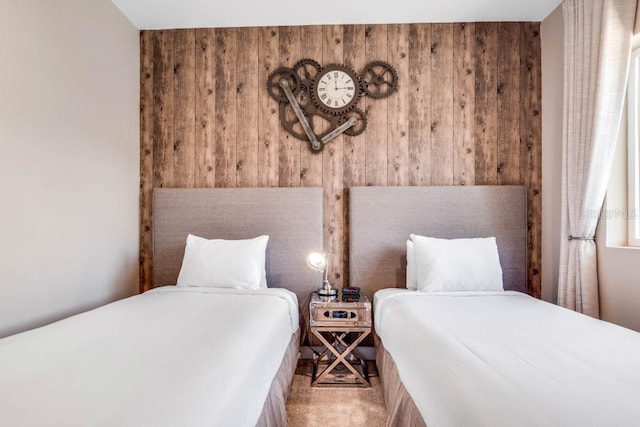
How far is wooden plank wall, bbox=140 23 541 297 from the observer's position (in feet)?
9.00

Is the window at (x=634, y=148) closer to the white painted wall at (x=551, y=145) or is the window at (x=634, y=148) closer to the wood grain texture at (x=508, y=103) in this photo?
the white painted wall at (x=551, y=145)

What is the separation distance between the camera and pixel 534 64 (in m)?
2.73

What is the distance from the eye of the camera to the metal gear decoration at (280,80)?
279 cm

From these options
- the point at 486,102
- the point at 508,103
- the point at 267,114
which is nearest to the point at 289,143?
the point at 267,114

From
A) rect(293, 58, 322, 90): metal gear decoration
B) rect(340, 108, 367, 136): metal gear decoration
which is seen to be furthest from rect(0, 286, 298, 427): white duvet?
rect(293, 58, 322, 90): metal gear decoration

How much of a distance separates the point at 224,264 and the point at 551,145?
248 cm

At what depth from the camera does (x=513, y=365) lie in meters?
1.15

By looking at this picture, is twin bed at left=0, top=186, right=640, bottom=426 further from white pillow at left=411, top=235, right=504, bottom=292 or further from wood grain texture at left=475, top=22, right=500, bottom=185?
wood grain texture at left=475, top=22, right=500, bottom=185

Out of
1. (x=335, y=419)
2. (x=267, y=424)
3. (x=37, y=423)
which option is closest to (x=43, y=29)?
(x=37, y=423)

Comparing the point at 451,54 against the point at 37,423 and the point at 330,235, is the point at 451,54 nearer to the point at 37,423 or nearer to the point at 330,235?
the point at 330,235

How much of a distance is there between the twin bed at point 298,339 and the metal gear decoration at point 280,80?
760 millimetres

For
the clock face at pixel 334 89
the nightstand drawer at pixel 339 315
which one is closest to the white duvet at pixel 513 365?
the nightstand drawer at pixel 339 315

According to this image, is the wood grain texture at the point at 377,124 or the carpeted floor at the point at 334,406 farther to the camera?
the wood grain texture at the point at 377,124

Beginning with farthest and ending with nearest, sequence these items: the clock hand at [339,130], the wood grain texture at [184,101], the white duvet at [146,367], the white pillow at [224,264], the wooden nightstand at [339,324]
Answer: the wood grain texture at [184,101]
the clock hand at [339,130]
the white pillow at [224,264]
the wooden nightstand at [339,324]
the white duvet at [146,367]
